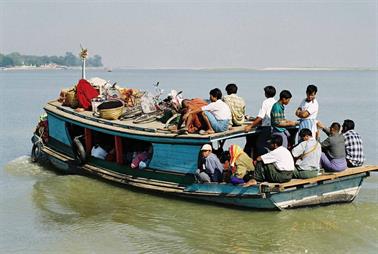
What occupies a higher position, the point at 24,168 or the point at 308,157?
the point at 308,157

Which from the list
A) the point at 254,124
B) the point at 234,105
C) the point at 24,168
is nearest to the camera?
the point at 254,124

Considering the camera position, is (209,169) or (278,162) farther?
(209,169)

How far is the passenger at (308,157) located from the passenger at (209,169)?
1324mm

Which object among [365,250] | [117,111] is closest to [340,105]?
[117,111]

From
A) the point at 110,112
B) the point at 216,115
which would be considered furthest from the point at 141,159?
the point at 216,115

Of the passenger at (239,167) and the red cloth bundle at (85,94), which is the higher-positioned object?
the red cloth bundle at (85,94)

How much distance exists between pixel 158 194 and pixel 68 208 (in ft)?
5.66

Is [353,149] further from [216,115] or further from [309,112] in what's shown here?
[216,115]

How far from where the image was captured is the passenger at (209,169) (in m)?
9.35

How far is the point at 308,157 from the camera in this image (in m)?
8.91

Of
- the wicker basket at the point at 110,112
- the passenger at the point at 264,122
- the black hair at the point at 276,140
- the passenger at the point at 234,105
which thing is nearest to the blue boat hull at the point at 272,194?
the black hair at the point at 276,140

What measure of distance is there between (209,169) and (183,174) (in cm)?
59

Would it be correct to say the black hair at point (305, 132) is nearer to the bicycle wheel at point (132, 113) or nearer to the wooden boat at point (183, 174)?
the wooden boat at point (183, 174)

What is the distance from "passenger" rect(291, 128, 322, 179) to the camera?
8.91 m
